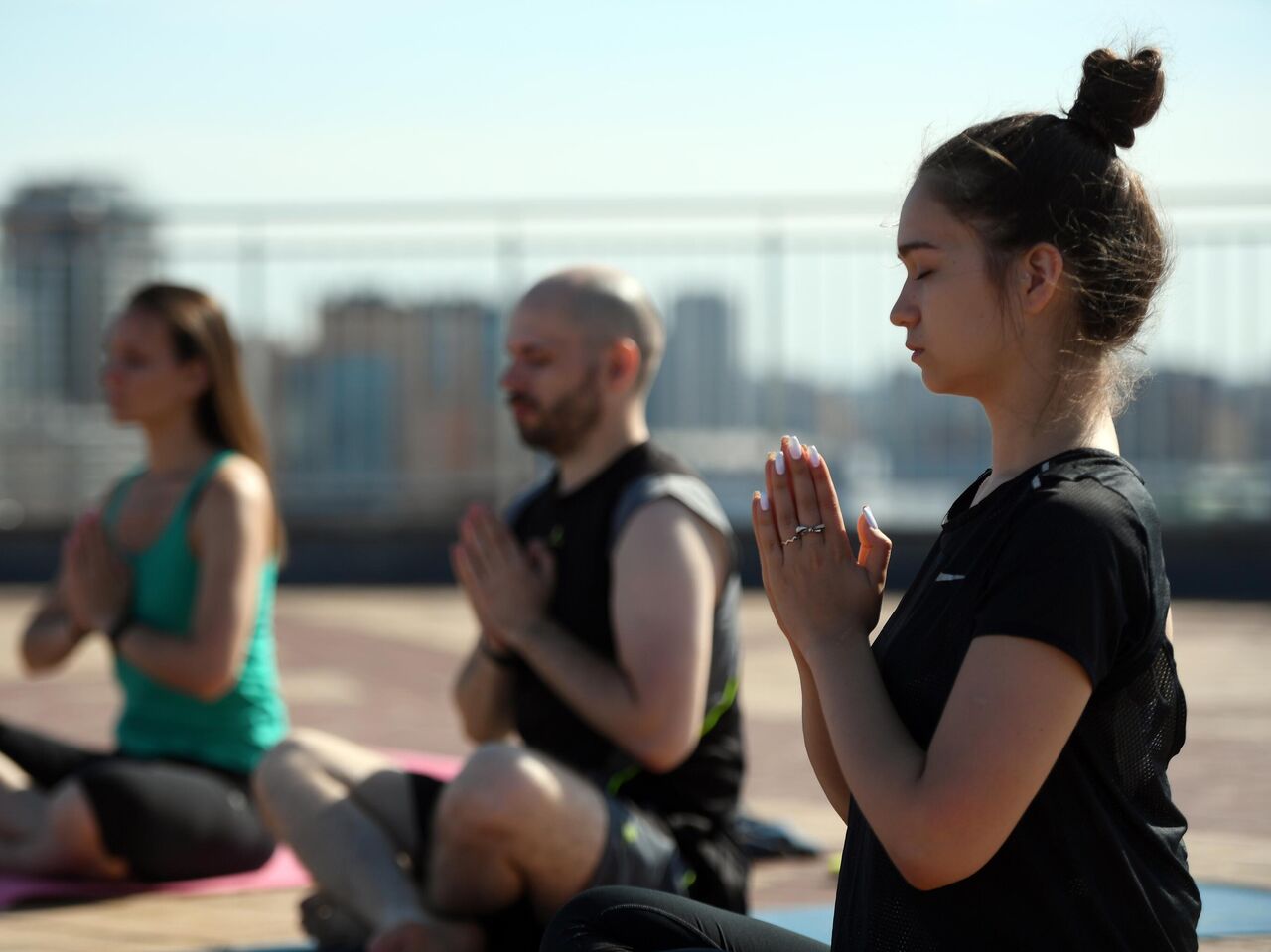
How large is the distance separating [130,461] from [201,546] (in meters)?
9.14

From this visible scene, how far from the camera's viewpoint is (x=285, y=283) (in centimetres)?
1237

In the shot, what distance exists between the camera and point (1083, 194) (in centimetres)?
189

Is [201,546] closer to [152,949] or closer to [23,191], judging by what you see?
[152,949]

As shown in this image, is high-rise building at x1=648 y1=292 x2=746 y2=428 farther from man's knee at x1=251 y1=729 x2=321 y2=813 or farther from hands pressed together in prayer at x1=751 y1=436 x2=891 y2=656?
hands pressed together in prayer at x1=751 y1=436 x2=891 y2=656

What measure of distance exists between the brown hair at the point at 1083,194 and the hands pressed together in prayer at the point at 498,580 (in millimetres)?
1537

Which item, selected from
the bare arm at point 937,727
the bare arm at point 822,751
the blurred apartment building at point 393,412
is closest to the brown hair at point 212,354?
the bare arm at point 822,751

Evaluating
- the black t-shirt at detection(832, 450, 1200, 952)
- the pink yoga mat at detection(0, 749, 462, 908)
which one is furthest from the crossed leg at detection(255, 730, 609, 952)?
the black t-shirt at detection(832, 450, 1200, 952)

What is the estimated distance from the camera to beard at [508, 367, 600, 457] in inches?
139

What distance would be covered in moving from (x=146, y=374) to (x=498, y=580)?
1.56 m

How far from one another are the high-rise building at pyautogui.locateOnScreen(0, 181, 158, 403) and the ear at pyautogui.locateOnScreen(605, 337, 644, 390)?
9678mm

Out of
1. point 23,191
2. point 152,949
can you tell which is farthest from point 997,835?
point 23,191

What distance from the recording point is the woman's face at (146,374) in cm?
444

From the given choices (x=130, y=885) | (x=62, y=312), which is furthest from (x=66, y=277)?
(x=130, y=885)

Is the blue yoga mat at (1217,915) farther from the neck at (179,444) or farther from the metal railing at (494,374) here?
the metal railing at (494,374)
